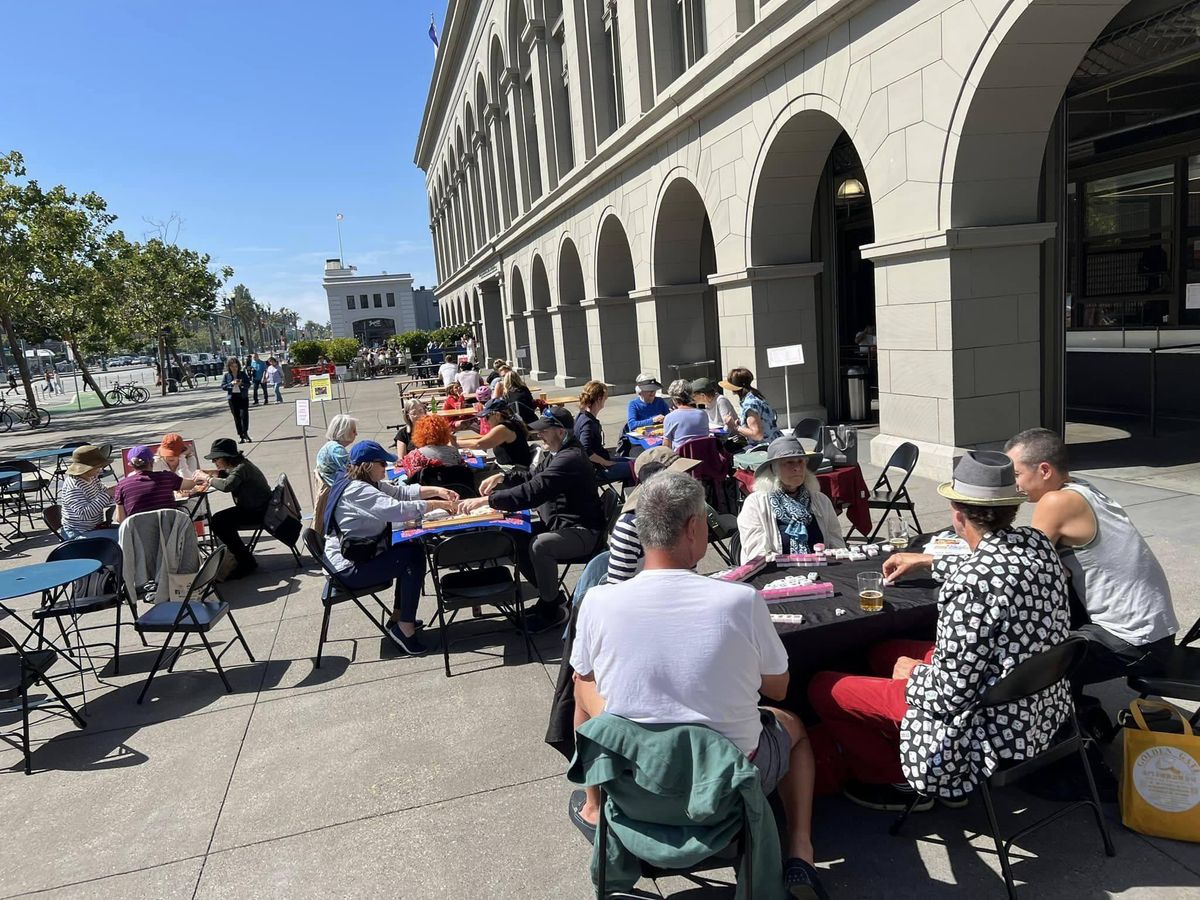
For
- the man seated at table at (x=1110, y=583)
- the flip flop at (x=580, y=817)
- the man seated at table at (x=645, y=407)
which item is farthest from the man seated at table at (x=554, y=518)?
the man seated at table at (x=645, y=407)

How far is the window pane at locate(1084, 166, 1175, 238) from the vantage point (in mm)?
12219

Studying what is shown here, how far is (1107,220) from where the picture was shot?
13336mm

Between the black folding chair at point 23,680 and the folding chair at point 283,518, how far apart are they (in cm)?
288

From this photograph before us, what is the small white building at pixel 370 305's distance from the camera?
115 meters

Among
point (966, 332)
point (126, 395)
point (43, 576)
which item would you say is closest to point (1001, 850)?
point (43, 576)

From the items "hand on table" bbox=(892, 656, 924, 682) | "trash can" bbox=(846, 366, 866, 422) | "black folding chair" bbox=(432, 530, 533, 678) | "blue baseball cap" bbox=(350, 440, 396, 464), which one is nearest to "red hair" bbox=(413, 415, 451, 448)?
"blue baseball cap" bbox=(350, 440, 396, 464)

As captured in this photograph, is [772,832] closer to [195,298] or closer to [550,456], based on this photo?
[550,456]

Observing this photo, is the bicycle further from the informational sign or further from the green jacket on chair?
the green jacket on chair

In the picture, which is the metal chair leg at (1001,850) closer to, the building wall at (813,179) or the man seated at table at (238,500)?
the building wall at (813,179)

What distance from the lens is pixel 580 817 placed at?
9.89 ft

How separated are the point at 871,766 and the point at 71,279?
35.2 meters

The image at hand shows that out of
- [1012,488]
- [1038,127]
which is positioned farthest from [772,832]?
[1038,127]

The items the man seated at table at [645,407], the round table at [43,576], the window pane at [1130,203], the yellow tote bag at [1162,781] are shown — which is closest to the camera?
the yellow tote bag at [1162,781]

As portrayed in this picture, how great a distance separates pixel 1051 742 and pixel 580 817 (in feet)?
5.92
